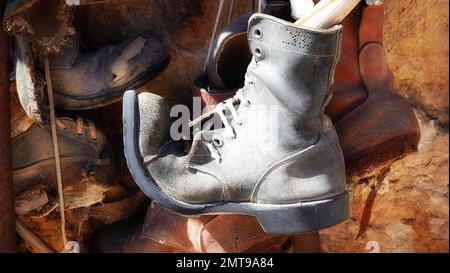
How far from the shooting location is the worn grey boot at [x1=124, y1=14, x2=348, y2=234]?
94 cm

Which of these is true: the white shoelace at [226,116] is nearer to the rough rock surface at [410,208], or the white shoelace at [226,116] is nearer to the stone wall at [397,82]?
the stone wall at [397,82]

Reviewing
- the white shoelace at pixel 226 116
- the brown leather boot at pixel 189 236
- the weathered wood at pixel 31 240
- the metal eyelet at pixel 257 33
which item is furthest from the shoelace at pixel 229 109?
the weathered wood at pixel 31 240

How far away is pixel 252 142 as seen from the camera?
989 mm

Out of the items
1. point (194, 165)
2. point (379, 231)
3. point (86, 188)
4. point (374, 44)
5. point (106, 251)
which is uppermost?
point (374, 44)

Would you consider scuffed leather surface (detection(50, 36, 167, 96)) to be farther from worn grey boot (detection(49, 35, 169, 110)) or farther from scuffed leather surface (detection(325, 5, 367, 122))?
scuffed leather surface (detection(325, 5, 367, 122))

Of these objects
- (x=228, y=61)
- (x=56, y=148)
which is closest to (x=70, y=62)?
(x=56, y=148)

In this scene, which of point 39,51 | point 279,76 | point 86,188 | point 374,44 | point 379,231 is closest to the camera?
point 279,76

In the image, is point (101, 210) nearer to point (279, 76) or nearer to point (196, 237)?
point (196, 237)

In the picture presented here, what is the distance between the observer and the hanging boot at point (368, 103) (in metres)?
1.06

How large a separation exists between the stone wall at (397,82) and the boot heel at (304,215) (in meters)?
0.18

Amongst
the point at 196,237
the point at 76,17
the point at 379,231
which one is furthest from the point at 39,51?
the point at 379,231

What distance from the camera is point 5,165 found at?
1.19 m

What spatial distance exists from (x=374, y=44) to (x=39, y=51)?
0.56m

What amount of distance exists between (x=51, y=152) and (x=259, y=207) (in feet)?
1.46
